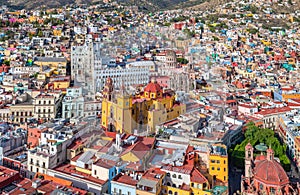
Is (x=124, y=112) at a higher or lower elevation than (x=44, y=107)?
higher

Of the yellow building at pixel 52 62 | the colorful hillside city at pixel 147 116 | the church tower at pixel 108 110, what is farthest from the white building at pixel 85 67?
the church tower at pixel 108 110

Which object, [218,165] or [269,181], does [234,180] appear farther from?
[269,181]

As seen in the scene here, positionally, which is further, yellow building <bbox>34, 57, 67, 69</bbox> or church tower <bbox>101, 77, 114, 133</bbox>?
yellow building <bbox>34, 57, 67, 69</bbox>

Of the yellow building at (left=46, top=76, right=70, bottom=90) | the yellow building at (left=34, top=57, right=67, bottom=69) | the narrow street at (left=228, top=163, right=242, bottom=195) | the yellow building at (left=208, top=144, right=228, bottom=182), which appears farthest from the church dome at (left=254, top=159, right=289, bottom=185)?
the yellow building at (left=34, top=57, right=67, bottom=69)

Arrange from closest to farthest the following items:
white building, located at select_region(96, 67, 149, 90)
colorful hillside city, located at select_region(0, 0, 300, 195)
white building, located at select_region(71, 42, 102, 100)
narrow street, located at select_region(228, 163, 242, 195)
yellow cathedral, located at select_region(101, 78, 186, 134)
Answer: colorful hillside city, located at select_region(0, 0, 300, 195), narrow street, located at select_region(228, 163, 242, 195), yellow cathedral, located at select_region(101, 78, 186, 134), white building, located at select_region(71, 42, 102, 100), white building, located at select_region(96, 67, 149, 90)

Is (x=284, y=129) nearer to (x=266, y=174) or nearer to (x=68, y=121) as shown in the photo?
(x=266, y=174)

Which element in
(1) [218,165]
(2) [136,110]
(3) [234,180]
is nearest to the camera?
(1) [218,165]

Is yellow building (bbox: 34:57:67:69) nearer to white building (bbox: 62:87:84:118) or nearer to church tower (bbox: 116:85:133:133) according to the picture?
white building (bbox: 62:87:84:118)

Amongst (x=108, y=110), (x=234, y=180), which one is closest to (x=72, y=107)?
(x=108, y=110)
